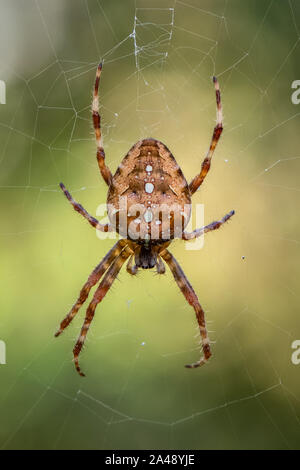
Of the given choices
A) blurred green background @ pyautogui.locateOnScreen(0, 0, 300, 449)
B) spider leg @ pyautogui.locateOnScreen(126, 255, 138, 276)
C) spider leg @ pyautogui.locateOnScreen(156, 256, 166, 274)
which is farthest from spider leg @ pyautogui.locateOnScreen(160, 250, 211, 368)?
blurred green background @ pyautogui.locateOnScreen(0, 0, 300, 449)

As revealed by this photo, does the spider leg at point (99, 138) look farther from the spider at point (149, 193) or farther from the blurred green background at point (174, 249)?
the blurred green background at point (174, 249)

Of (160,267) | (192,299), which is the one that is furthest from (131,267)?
(192,299)

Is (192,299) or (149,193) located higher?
(149,193)

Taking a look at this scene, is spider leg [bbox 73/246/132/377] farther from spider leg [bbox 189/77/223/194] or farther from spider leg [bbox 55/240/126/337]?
spider leg [bbox 189/77/223/194]

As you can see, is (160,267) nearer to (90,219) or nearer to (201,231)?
(201,231)
